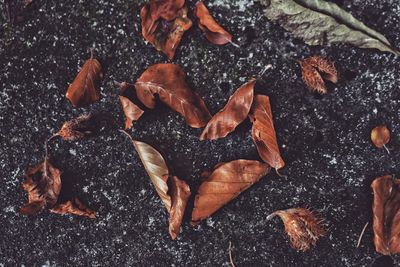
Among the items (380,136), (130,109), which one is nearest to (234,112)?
(130,109)

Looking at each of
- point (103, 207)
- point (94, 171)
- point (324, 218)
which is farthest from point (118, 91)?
point (324, 218)

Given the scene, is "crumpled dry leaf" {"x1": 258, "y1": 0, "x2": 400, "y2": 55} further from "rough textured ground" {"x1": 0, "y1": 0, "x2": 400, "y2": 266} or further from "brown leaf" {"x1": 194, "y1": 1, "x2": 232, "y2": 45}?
"brown leaf" {"x1": 194, "y1": 1, "x2": 232, "y2": 45}

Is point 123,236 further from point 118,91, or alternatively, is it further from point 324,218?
point 324,218

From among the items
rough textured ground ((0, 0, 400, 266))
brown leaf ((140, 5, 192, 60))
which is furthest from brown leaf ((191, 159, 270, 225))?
brown leaf ((140, 5, 192, 60))

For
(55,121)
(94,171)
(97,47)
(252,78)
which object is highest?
(97,47)

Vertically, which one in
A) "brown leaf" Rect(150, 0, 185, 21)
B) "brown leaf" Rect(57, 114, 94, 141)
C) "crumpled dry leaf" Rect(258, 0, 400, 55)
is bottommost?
"brown leaf" Rect(57, 114, 94, 141)

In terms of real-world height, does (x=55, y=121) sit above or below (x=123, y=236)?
above

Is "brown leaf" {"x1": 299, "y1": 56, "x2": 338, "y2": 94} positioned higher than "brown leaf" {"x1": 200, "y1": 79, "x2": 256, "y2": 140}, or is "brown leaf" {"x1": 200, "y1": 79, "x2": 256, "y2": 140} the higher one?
"brown leaf" {"x1": 299, "y1": 56, "x2": 338, "y2": 94}
